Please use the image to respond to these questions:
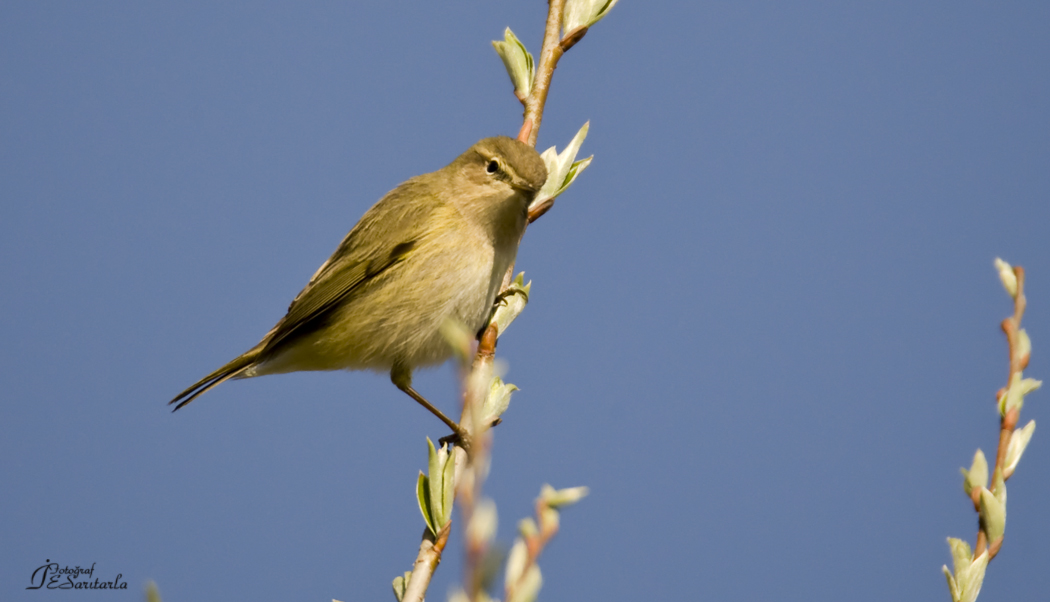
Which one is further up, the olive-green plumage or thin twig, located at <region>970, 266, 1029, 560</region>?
the olive-green plumage

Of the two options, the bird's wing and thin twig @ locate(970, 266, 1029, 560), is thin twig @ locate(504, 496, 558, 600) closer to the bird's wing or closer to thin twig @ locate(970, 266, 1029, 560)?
thin twig @ locate(970, 266, 1029, 560)

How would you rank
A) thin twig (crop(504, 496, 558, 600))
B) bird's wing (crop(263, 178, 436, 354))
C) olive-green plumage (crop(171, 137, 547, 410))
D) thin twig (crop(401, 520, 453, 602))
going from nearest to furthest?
thin twig (crop(504, 496, 558, 600)), thin twig (crop(401, 520, 453, 602)), olive-green plumage (crop(171, 137, 547, 410)), bird's wing (crop(263, 178, 436, 354))

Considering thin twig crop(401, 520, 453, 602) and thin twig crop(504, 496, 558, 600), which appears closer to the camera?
thin twig crop(504, 496, 558, 600)

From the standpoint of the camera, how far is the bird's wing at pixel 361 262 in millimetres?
4746

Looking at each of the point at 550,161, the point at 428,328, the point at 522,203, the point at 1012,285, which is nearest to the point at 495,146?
the point at 522,203

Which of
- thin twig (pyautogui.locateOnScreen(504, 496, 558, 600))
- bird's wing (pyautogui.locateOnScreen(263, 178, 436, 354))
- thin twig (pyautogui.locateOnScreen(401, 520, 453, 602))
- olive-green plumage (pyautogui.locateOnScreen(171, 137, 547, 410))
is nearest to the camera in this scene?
thin twig (pyautogui.locateOnScreen(504, 496, 558, 600))

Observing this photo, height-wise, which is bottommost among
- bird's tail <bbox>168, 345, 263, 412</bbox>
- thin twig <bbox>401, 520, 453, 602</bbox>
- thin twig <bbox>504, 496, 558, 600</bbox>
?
thin twig <bbox>504, 496, 558, 600</bbox>

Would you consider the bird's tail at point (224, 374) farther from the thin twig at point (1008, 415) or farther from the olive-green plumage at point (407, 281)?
the thin twig at point (1008, 415)

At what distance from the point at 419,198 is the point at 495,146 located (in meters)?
0.82

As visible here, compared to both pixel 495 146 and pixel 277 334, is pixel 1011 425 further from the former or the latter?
pixel 277 334

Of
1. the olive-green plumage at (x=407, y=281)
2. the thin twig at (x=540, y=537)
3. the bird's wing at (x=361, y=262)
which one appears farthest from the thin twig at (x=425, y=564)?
the bird's wing at (x=361, y=262)

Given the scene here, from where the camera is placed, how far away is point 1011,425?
5.30 ft

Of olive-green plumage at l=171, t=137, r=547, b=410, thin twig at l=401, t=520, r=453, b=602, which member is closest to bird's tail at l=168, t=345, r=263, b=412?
olive-green plumage at l=171, t=137, r=547, b=410

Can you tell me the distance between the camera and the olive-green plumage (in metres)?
4.38
